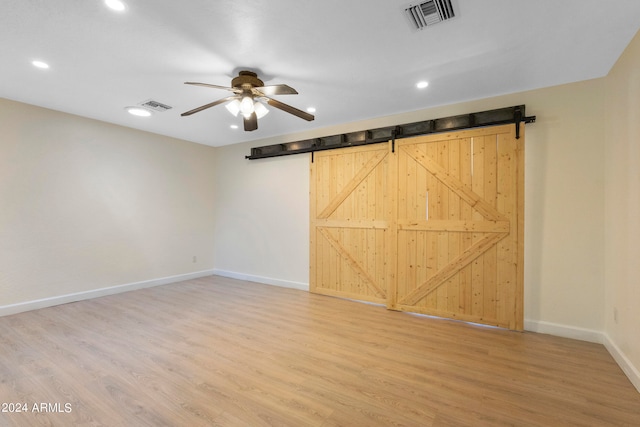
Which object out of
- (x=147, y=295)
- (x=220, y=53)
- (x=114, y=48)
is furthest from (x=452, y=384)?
(x=147, y=295)

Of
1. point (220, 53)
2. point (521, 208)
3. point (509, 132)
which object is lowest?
point (521, 208)

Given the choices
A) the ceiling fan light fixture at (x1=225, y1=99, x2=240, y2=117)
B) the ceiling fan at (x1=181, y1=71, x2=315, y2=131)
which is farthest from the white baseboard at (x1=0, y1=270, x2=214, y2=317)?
the ceiling fan light fixture at (x1=225, y1=99, x2=240, y2=117)

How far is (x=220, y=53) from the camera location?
2.66 meters

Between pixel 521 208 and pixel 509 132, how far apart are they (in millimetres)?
958

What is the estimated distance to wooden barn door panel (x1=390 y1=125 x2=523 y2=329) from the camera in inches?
138

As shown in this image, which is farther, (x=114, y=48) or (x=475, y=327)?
(x=475, y=327)

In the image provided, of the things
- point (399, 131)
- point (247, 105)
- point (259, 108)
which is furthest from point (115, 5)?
point (399, 131)

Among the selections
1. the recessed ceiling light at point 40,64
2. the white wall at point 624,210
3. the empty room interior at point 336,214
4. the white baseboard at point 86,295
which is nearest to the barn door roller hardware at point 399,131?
the empty room interior at point 336,214

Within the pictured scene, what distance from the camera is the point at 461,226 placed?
380cm

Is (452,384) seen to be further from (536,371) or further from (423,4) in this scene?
(423,4)

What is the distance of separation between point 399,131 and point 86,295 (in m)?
5.68

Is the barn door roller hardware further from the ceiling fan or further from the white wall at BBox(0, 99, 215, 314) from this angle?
the white wall at BBox(0, 99, 215, 314)

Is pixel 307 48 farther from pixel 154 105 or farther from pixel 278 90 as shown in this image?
pixel 154 105

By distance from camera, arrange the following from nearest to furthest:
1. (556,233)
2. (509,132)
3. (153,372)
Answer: (153,372)
(556,233)
(509,132)
